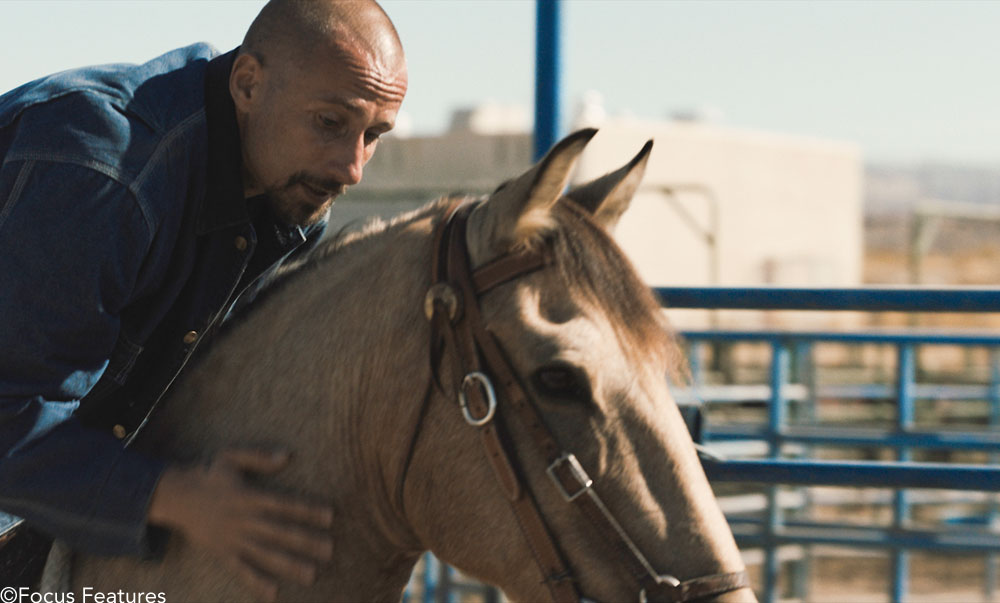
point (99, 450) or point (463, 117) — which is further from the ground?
point (463, 117)

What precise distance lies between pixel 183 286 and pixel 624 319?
0.82m

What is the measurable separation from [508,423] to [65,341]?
732 millimetres

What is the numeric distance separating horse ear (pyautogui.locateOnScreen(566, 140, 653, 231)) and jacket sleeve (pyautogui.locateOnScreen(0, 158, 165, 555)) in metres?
0.76

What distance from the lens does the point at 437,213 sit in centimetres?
211

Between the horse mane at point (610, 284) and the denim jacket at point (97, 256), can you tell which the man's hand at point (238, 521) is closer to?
the denim jacket at point (97, 256)

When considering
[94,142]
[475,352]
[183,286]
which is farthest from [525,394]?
[94,142]

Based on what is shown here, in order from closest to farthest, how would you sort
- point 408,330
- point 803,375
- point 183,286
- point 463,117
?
point 408,330
point 183,286
point 803,375
point 463,117

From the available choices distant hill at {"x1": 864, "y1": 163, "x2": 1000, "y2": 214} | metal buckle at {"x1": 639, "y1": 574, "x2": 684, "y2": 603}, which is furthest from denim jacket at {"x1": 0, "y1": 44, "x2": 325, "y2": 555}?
distant hill at {"x1": 864, "y1": 163, "x2": 1000, "y2": 214}

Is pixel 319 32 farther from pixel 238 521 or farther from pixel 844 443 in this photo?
pixel 844 443

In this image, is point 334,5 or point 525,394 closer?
point 525,394

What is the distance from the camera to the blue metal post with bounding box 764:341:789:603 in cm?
560

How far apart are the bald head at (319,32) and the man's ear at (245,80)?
15mm

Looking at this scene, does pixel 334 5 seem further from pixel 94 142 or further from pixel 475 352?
pixel 475 352
